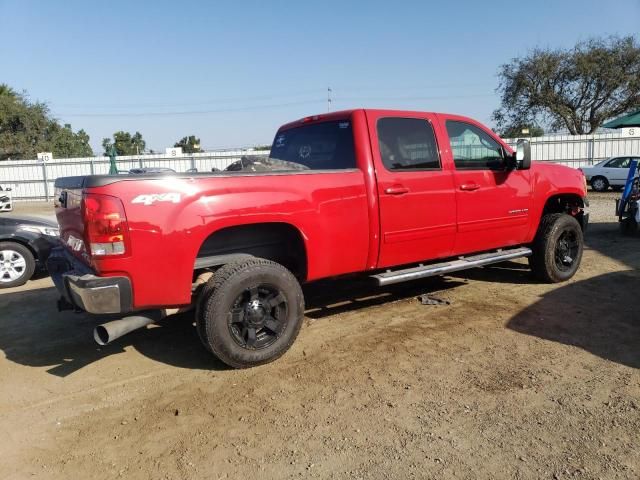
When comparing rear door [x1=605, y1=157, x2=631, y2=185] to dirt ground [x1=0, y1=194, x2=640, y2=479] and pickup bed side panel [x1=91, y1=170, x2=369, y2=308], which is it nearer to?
dirt ground [x1=0, y1=194, x2=640, y2=479]

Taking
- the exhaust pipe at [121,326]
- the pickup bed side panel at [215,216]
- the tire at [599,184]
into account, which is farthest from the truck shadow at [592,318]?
the tire at [599,184]

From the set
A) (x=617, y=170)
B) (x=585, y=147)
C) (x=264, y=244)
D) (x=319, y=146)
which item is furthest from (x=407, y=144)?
(x=585, y=147)

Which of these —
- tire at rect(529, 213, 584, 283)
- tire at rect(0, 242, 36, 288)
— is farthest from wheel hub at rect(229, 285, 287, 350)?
tire at rect(0, 242, 36, 288)

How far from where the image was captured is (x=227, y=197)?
3.79m

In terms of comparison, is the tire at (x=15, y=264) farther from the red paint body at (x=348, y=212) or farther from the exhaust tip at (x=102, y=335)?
the exhaust tip at (x=102, y=335)

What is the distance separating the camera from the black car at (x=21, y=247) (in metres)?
7.09

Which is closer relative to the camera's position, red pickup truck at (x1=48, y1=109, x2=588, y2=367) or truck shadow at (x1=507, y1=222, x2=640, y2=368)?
red pickup truck at (x1=48, y1=109, x2=588, y2=367)

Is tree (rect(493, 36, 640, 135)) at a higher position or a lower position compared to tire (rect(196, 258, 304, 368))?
higher

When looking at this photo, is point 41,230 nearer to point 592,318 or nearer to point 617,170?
point 592,318

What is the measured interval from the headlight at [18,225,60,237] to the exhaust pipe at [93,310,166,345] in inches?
171

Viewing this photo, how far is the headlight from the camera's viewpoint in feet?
23.7

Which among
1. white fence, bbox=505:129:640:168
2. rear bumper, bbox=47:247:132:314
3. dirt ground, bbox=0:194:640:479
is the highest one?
white fence, bbox=505:129:640:168

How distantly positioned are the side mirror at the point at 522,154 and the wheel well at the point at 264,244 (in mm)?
2737

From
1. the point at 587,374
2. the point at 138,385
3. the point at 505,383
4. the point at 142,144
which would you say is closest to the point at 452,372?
the point at 505,383
